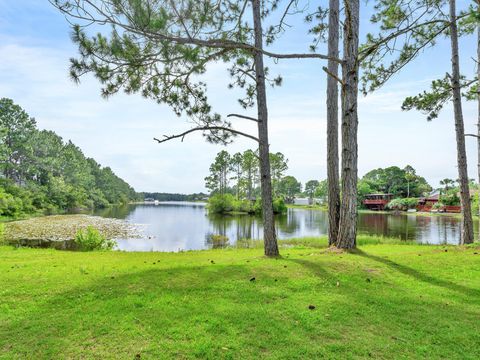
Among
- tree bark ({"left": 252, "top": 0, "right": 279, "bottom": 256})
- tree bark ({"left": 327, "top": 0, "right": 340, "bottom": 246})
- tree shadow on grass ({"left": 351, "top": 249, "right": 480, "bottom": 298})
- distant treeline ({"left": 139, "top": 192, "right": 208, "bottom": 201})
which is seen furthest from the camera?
distant treeline ({"left": 139, "top": 192, "right": 208, "bottom": 201})

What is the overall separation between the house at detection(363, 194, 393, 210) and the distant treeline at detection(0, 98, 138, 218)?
54.0 metres

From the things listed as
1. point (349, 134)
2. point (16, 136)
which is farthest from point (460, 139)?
point (16, 136)

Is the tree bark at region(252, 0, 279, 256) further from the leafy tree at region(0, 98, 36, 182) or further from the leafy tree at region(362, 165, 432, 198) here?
the leafy tree at region(362, 165, 432, 198)

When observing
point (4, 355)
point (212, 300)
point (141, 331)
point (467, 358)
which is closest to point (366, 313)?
point (467, 358)

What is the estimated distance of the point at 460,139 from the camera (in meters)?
9.83

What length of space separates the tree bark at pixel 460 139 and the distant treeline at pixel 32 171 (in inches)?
1198

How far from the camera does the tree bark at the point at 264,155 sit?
6.87m

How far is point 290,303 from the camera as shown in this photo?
3832 millimetres

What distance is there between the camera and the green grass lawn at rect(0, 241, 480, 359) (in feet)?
9.18

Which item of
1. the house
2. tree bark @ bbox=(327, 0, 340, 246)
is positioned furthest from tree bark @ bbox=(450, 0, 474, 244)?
the house

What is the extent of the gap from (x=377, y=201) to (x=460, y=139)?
56477 millimetres

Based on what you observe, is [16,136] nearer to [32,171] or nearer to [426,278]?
[32,171]

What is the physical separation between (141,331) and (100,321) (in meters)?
0.52

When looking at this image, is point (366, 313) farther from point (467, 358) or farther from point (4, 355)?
point (4, 355)
